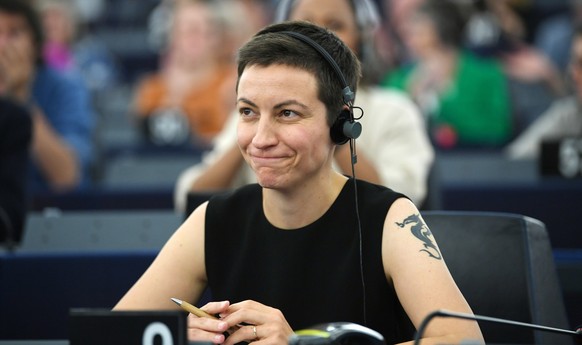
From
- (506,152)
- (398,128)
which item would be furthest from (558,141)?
(506,152)

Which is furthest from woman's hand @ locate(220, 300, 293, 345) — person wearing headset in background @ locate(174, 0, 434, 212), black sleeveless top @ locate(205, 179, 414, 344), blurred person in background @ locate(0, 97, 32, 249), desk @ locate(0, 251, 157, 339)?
blurred person in background @ locate(0, 97, 32, 249)

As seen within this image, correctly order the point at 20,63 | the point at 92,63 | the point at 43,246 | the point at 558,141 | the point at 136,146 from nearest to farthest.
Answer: the point at 43,246
the point at 558,141
the point at 20,63
the point at 136,146
the point at 92,63

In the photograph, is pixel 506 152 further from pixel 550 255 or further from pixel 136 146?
pixel 550 255

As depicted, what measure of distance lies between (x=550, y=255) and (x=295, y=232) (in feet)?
2.11

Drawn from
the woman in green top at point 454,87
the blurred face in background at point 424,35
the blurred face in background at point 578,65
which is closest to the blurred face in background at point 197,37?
the woman in green top at point 454,87

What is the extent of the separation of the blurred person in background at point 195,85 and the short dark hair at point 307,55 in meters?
4.44

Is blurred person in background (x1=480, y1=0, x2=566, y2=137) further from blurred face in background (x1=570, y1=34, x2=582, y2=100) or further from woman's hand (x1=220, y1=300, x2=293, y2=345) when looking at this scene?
woman's hand (x1=220, y1=300, x2=293, y2=345)

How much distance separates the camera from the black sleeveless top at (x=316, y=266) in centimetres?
244

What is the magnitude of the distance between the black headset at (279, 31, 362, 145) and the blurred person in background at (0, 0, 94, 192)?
2.48 metres

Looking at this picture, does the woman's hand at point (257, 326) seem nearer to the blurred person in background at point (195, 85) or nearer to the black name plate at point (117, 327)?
A: the black name plate at point (117, 327)

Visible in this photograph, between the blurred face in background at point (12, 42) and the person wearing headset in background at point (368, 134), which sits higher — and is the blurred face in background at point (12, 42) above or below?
above

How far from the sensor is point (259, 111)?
7.91ft

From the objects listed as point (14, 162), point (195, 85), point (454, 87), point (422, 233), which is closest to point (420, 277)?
point (422, 233)

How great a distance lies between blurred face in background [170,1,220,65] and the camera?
24.1 feet
